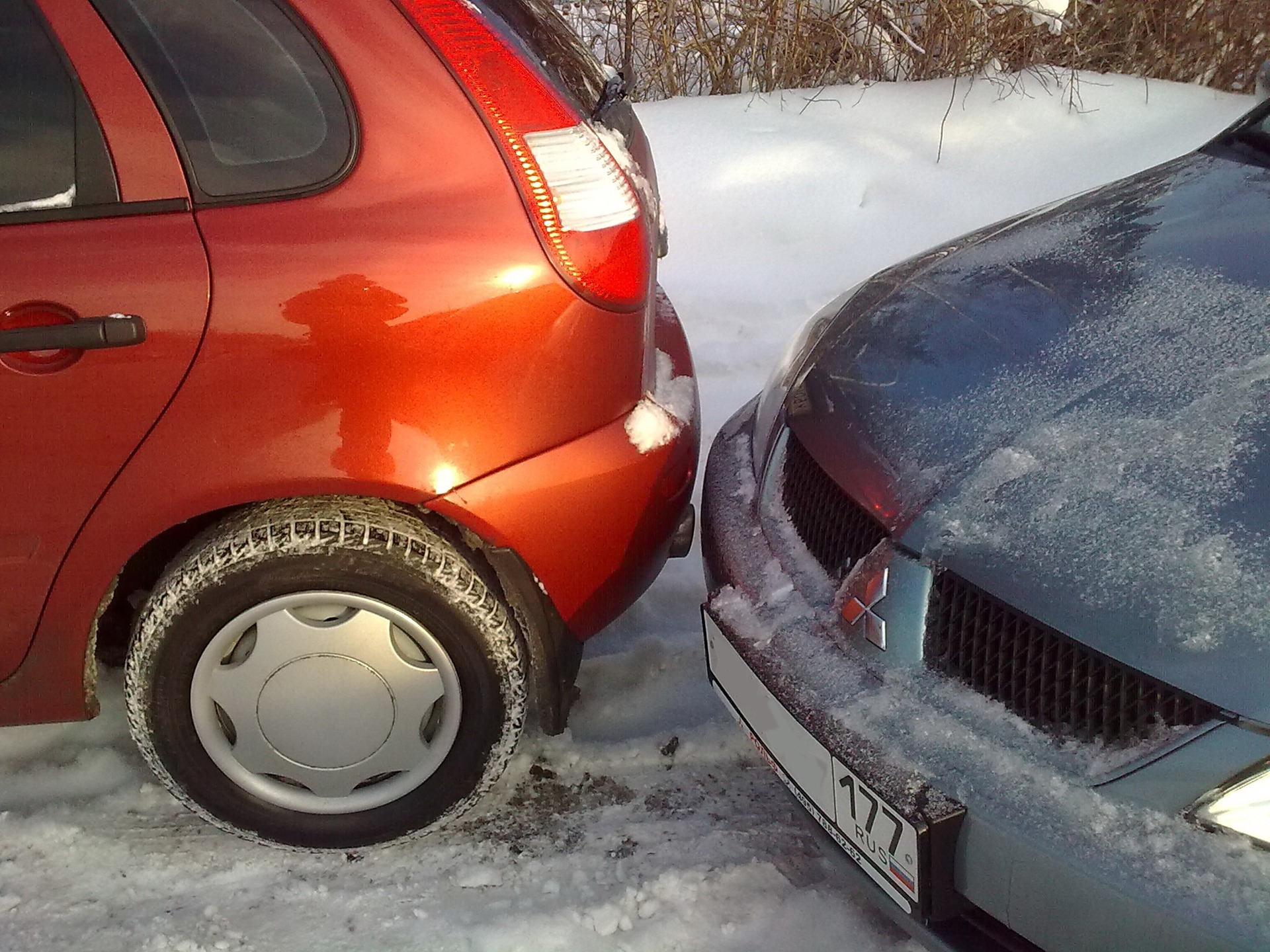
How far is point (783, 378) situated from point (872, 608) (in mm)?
715

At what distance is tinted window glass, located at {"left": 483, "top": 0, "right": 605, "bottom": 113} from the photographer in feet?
5.65

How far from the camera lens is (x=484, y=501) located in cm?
163

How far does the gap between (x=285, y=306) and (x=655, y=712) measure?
3.99ft

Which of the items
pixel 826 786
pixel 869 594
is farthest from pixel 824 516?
pixel 826 786

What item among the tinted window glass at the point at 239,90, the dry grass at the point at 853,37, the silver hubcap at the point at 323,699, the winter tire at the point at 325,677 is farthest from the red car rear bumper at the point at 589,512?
the dry grass at the point at 853,37

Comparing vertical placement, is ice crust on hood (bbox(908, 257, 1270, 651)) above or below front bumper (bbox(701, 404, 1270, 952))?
above

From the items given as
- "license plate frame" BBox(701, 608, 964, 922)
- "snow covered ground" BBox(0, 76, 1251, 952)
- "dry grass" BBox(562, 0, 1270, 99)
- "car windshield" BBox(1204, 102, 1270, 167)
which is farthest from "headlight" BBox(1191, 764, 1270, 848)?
"dry grass" BBox(562, 0, 1270, 99)

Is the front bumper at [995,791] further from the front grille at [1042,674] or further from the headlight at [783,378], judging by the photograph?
the headlight at [783,378]

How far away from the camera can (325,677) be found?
1.73 meters

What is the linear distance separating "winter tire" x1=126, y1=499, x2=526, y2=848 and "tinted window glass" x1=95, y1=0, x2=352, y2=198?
1.76ft

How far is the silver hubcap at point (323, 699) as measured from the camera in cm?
170

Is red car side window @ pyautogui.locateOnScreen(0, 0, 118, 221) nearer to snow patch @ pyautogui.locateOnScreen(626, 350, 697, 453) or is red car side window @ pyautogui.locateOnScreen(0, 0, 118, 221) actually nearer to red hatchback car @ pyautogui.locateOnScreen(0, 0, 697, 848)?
red hatchback car @ pyautogui.locateOnScreen(0, 0, 697, 848)

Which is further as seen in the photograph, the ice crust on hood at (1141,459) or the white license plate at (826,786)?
the white license plate at (826,786)

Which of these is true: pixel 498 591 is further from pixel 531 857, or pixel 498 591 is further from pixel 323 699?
pixel 531 857
